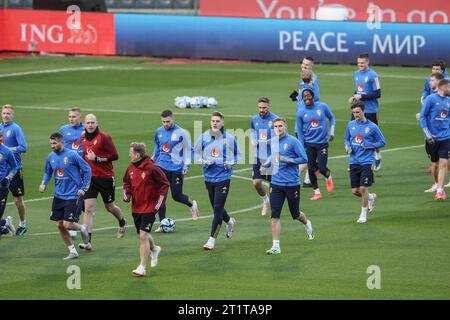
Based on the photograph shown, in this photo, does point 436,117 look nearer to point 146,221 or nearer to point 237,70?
point 146,221

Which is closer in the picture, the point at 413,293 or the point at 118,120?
the point at 413,293

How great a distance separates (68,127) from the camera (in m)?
22.8

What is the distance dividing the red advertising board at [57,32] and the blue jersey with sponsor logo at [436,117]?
30.1 metres

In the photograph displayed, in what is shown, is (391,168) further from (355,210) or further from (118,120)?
(118,120)

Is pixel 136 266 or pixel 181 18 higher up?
pixel 181 18

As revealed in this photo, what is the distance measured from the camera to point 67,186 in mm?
20281

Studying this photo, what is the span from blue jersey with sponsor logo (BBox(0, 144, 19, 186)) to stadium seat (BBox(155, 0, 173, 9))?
117ft

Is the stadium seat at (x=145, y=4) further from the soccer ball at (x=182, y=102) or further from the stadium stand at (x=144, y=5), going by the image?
the soccer ball at (x=182, y=102)

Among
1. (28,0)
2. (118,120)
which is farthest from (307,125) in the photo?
(28,0)

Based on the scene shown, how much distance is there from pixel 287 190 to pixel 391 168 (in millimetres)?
9641

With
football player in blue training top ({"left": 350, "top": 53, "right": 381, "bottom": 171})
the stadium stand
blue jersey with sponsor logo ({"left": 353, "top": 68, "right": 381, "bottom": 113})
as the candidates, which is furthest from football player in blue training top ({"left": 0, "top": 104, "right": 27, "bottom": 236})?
the stadium stand

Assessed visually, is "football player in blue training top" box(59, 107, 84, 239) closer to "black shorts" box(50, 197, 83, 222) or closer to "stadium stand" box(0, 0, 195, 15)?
"black shorts" box(50, 197, 83, 222)

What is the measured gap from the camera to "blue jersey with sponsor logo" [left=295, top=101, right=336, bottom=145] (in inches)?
1016

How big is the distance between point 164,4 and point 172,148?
34.7 meters
